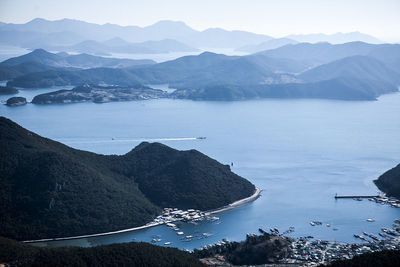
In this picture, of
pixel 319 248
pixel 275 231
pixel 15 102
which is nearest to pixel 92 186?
pixel 275 231

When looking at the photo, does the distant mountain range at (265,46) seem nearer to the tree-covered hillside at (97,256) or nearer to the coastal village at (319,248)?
the coastal village at (319,248)

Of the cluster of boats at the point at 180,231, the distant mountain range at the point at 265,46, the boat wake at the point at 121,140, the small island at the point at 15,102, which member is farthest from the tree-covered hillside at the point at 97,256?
the distant mountain range at the point at 265,46

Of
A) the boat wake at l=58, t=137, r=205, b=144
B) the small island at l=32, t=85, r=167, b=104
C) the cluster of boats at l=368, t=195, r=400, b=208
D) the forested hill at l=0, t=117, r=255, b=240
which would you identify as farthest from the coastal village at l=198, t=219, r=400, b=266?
the small island at l=32, t=85, r=167, b=104

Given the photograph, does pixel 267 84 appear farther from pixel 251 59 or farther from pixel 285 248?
pixel 285 248

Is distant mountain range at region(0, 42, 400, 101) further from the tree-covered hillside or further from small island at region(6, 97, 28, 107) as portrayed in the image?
the tree-covered hillside

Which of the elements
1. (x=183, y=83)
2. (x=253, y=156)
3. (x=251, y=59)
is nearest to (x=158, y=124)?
(x=253, y=156)

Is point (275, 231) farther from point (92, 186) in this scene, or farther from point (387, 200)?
point (92, 186)
